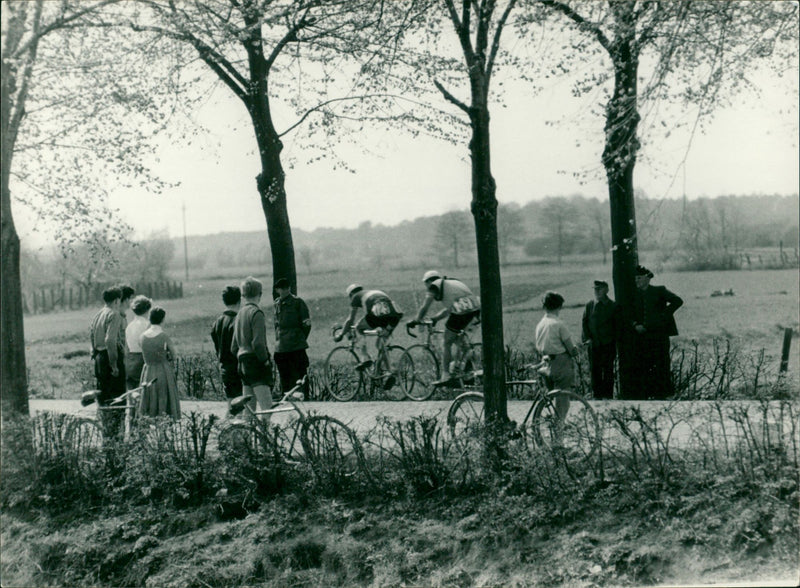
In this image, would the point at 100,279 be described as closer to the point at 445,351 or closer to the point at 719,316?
the point at 719,316

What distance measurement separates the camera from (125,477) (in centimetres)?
741

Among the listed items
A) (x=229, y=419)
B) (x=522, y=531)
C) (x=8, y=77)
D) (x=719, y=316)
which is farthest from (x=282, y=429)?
(x=719, y=316)

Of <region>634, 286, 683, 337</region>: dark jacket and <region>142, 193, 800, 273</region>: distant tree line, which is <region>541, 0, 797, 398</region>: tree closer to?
<region>634, 286, 683, 337</region>: dark jacket

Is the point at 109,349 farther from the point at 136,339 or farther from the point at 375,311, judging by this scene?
the point at 375,311

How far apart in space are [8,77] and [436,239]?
6082 centimetres

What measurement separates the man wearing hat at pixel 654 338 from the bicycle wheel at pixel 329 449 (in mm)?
4865

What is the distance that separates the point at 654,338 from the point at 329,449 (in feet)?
17.0

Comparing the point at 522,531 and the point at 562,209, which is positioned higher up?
the point at 562,209

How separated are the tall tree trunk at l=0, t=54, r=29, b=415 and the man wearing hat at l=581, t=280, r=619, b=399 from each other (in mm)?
6758

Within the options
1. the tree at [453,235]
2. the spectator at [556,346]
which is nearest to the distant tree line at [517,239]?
the tree at [453,235]

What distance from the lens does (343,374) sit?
11.8 metres

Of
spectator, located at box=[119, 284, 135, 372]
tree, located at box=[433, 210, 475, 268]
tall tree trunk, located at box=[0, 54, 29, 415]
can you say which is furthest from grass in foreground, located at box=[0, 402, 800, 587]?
tree, located at box=[433, 210, 475, 268]

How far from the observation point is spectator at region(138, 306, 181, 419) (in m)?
8.36

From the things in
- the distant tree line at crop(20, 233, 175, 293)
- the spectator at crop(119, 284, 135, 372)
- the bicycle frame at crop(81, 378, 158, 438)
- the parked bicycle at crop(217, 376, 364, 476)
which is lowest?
the parked bicycle at crop(217, 376, 364, 476)
